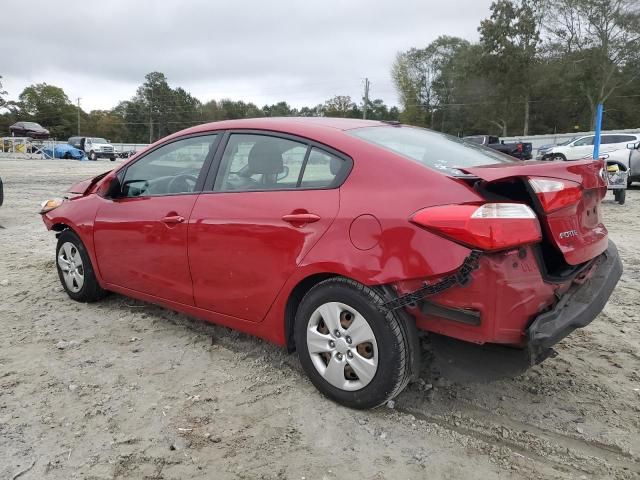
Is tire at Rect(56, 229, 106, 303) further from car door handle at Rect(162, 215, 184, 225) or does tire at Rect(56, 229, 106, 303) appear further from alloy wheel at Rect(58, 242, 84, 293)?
car door handle at Rect(162, 215, 184, 225)

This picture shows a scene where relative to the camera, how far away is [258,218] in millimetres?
2932

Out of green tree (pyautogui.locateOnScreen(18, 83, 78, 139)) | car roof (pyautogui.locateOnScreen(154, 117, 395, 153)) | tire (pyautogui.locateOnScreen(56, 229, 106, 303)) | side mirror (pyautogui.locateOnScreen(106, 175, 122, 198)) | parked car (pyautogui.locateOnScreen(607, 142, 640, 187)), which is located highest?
green tree (pyautogui.locateOnScreen(18, 83, 78, 139))

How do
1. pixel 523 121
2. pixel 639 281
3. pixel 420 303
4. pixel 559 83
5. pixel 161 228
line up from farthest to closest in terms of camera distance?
pixel 523 121 < pixel 559 83 < pixel 639 281 < pixel 161 228 < pixel 420 303

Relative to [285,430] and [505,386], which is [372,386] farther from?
[505,386]

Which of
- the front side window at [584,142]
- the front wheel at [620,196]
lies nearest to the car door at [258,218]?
the front wheel at [620,196]

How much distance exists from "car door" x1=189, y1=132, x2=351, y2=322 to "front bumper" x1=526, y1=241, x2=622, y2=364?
1.11 meters

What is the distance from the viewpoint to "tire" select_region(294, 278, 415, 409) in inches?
97.3

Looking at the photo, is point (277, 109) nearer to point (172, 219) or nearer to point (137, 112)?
point (137, 112)

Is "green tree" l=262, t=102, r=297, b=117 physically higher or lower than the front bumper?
higher

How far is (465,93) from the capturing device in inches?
2271

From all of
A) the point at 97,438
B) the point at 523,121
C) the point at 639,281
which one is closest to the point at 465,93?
the point at 523,121

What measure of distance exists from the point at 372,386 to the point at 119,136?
95.4m

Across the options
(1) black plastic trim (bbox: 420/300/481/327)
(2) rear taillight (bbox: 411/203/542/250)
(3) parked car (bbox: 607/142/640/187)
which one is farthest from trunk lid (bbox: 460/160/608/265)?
(3) parked car (bbox: 607/142/640/187)

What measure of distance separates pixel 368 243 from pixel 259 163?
1041mm
